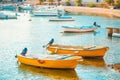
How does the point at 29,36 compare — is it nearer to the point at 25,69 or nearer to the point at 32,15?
the point at 25,69

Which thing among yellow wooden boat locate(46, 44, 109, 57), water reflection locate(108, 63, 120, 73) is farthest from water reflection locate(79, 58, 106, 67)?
water reflection locate(108, 63, 120, 73)

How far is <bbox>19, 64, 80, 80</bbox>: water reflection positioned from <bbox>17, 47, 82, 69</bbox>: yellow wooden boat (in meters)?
0.34

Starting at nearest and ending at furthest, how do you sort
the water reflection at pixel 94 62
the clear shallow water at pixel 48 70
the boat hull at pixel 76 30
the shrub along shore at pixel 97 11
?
the clear shallow water at pixel 48 70 → the water reflection at pixel 94 62 → the boat hull at pixel 76 30 → the shrub along shore at pixel 97 11

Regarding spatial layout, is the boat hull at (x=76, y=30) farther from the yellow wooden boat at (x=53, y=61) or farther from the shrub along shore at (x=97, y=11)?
the shrub along shore at (x=97, y=11)

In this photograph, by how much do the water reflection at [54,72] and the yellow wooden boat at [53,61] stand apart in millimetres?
343

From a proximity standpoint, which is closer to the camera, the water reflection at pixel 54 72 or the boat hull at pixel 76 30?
the water reflection at pixel 54 72

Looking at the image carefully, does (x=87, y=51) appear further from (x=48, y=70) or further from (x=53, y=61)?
(x=53, y=61)

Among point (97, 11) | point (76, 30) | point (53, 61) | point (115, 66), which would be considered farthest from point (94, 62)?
point (97, 11)

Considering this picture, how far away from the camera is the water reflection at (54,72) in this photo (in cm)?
3097

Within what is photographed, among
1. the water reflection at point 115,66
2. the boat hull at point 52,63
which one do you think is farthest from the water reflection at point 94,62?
the boat hull at point 52,63

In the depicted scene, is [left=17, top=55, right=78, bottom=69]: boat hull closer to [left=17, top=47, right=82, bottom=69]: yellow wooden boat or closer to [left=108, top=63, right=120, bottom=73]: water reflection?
[left=17, top=47, right=82, bottom=69]: yellow wooden boat

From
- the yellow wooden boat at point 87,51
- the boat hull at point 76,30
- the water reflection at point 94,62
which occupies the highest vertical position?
the yellow wooden boat at point 87,51

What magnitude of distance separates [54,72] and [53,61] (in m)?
0.93

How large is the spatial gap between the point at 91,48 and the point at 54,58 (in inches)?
230
